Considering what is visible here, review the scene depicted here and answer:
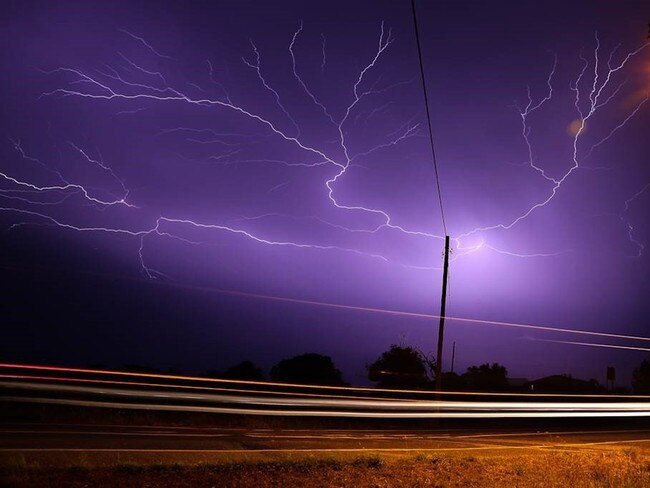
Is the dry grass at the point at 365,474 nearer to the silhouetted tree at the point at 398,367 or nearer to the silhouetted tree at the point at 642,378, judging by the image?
the silhouetted tree at the point at 398,367

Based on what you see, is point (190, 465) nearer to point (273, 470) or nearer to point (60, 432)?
point (273, 470)

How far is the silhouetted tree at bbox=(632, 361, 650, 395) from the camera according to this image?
54719 mm

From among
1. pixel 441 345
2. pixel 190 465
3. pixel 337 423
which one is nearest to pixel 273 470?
pixel 190 465

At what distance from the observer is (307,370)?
41.1 metres

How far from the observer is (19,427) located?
11.9m

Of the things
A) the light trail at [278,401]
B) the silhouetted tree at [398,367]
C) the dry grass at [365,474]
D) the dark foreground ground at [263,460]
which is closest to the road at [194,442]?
the dark foreground ground at [263,460]

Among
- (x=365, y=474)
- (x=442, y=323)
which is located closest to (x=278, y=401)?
(x=365, y=474)

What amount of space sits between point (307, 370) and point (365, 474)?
111 ft

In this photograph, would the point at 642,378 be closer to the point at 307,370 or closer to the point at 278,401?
the point at 307,370

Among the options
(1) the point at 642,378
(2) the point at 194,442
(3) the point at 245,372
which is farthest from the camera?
(1) the point at 642,378

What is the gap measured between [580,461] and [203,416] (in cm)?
1173

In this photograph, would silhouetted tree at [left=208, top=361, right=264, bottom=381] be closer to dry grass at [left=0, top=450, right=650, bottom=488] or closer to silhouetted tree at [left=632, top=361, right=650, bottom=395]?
dry grass at [left=0, top=450, right=650, bottom=488]

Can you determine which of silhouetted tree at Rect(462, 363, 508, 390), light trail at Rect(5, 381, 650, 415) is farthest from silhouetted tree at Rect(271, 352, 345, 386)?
light trail at Rect(5, 381, 650, 415)

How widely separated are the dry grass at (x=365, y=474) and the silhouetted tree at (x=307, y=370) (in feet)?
93.4
